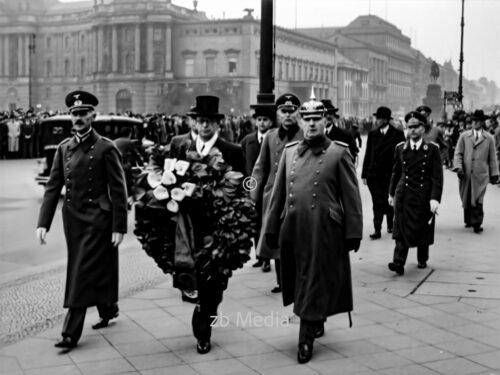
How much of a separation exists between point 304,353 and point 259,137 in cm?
390

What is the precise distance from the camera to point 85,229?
6168mm

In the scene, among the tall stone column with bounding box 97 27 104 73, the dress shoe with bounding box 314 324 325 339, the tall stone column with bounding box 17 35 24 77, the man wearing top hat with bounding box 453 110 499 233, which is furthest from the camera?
the tall stone column with bounding box 17 35 24 77

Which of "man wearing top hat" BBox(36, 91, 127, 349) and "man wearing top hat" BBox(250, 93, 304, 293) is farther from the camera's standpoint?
"man wearing top hat" BBox(250, 93, 304, 293)

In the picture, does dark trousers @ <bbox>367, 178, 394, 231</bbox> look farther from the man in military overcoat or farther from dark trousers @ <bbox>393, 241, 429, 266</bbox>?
the man in military overcoat

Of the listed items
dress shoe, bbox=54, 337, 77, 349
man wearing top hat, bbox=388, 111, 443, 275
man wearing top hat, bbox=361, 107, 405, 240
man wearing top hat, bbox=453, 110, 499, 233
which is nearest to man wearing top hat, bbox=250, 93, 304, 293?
man wearing top hat, bbox=388, 111, 443, 275

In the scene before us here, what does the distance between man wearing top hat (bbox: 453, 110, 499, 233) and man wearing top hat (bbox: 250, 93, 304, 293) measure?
5.77 meters

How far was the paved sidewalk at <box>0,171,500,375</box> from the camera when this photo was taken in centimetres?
550

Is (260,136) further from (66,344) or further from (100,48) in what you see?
(100,48)

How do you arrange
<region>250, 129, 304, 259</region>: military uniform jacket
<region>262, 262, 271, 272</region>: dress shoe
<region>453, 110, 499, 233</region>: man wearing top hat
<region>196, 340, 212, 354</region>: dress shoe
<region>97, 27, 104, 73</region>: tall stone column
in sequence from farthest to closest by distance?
1. <region>97, 27, 104, 73</region>: tall stone column
2. <region>453, 110, 499, 233</region>: man wearing top hat
3. <region>262, 262, 271, 272</region>: dress shoe
4. <region>250, 129, 304, 259</region>: military uniform jacket
5. <region>196, 340, 212, 354</region>: dress shoe

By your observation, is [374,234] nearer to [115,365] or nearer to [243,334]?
[243,334]

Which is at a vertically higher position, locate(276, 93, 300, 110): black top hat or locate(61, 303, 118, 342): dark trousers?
locate(276, 93, 300, 110): black top hat

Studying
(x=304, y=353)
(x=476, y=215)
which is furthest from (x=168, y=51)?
(x=304, y=353)

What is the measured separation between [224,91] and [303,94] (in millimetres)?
11378

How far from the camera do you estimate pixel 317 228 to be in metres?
5.79
